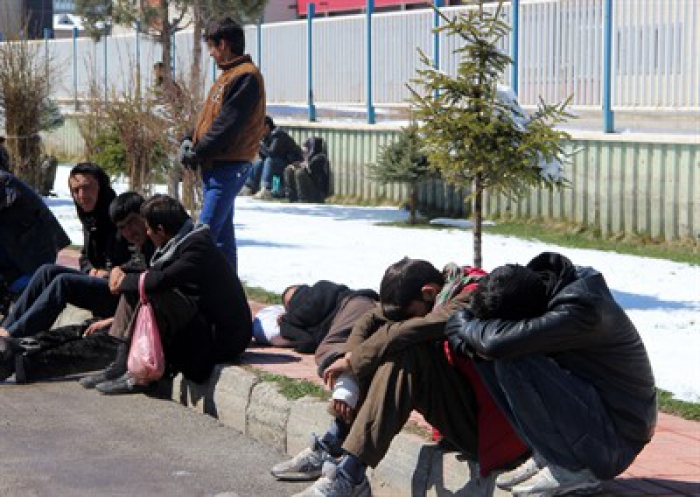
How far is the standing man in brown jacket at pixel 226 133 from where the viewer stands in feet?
32.4

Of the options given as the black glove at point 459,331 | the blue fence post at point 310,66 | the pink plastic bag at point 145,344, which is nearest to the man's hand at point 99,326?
the pink plastic bag at point 145,344

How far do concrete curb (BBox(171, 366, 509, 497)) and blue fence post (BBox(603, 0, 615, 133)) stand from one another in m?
8.36

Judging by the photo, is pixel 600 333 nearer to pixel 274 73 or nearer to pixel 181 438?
pixel 181 438

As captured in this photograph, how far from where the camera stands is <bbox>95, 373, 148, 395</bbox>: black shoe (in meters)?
8.29

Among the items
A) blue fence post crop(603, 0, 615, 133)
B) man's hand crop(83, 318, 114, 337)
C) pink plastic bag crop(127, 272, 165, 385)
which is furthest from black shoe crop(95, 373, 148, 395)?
blue fence post crop(603, 0, 615, 133)

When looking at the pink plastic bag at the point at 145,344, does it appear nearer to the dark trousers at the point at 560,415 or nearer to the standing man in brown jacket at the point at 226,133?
the standing man in brown jacket at the point at 226,133

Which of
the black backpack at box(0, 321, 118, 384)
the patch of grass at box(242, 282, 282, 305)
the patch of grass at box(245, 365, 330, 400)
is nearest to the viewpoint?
the patch of grass at box(245, 365, 330, 400)

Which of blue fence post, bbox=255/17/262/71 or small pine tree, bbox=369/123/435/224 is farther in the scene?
blue fence post, bbox=255/17/262/71

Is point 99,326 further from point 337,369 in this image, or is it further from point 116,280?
point 337,369

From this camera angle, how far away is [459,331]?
18.1 ft

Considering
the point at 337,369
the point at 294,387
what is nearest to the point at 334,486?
the point at 337,369

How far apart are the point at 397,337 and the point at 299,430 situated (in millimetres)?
1391

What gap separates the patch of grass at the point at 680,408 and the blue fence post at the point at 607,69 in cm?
844

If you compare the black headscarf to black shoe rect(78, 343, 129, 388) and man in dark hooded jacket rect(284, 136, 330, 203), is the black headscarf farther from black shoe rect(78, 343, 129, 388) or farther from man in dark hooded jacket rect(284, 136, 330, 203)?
man in dark hooded jacket rect(284, 136, 330, 203)
